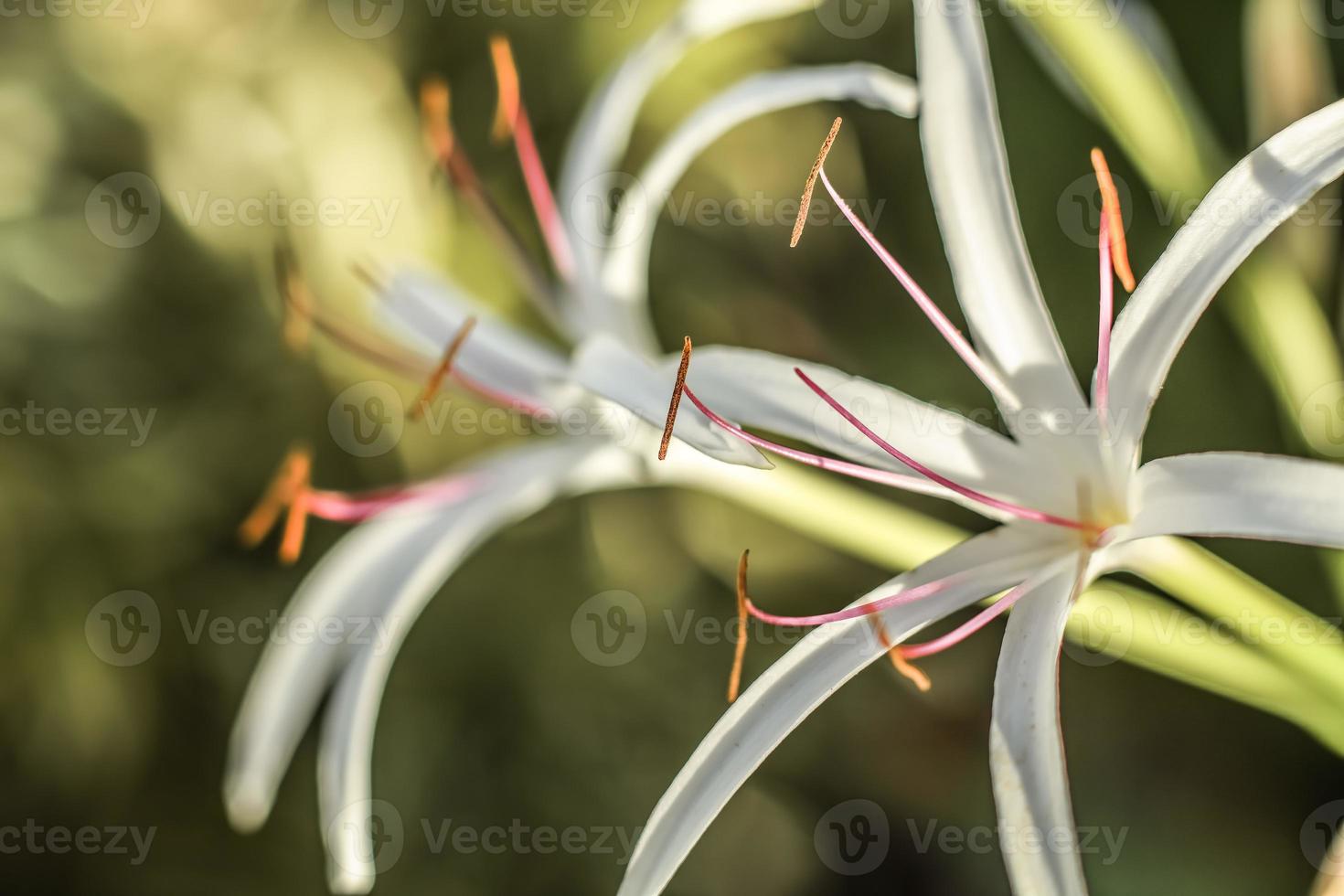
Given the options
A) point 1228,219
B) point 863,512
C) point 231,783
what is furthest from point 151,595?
point 1228,219

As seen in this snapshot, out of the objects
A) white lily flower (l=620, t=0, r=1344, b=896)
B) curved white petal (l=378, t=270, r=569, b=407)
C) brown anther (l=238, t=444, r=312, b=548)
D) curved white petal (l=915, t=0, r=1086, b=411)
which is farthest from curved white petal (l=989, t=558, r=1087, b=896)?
brown anther (l=238, t=444, r=312, b=548)

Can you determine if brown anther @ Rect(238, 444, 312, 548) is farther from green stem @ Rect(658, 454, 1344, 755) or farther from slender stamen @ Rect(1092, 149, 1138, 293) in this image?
slender stamen @ Rect(1092, 149, 1138, 293)

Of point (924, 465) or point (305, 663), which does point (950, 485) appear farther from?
point (305, 663)

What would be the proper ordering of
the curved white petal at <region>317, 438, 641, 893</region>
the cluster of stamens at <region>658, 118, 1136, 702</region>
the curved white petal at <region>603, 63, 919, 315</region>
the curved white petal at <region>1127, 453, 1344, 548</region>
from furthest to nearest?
the curved white petal at <region>317, 438, 641, 893</region>
the curved white petal at <region>603, 63, 919, 315</region>
the cluster of stamens at <region>658, 118, 1136, 702</region>
the curved white petal at <region>1127, 453, 1344, 548</region>

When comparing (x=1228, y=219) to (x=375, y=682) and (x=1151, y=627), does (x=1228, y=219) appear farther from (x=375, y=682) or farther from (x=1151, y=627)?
(x=375, y=682)

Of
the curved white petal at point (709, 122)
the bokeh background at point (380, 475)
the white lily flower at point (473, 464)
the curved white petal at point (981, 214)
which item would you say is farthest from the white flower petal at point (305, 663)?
the curved white petal at point (981, 214)

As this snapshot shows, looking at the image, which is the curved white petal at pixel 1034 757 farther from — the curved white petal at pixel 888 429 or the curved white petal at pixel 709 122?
the curved white petal at pixel 709 122

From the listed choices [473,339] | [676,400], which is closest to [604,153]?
[473,339]
